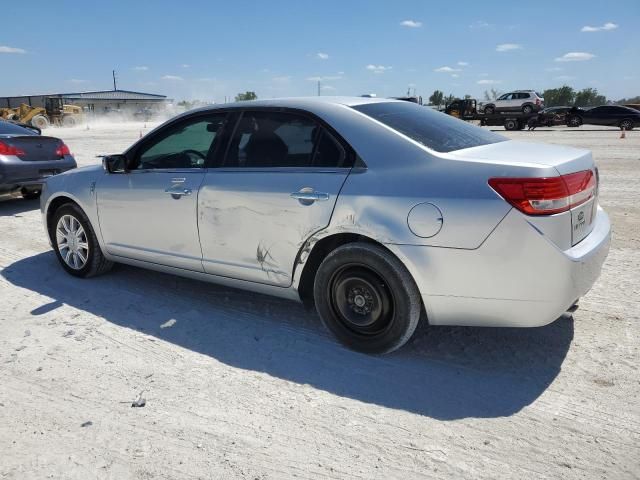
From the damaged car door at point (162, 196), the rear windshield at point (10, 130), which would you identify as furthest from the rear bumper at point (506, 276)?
the rear windshield at point (10, 130)

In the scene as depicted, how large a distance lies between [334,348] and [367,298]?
1.54 feet

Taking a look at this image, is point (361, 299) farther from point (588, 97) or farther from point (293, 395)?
point (588, 97)

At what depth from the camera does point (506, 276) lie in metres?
2.73

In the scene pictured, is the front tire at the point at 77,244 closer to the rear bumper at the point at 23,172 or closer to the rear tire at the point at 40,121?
the rear bumper at the point at 23,172

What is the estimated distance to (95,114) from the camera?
2456 inches

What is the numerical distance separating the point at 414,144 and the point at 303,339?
1.54 metres

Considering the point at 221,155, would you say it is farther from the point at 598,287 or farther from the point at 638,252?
the point at 638,252

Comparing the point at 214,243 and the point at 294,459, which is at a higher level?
the point at 214,243

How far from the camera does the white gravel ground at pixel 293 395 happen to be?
2.37 metres

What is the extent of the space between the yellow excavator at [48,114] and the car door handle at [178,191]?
4010 centimetres

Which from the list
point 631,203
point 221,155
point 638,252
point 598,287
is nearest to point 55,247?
point 221,155

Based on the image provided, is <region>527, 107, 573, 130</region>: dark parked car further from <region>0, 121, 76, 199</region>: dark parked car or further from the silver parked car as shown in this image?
the silver parked car

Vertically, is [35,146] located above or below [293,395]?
above

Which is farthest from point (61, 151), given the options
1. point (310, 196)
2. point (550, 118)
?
point (550, 118)
